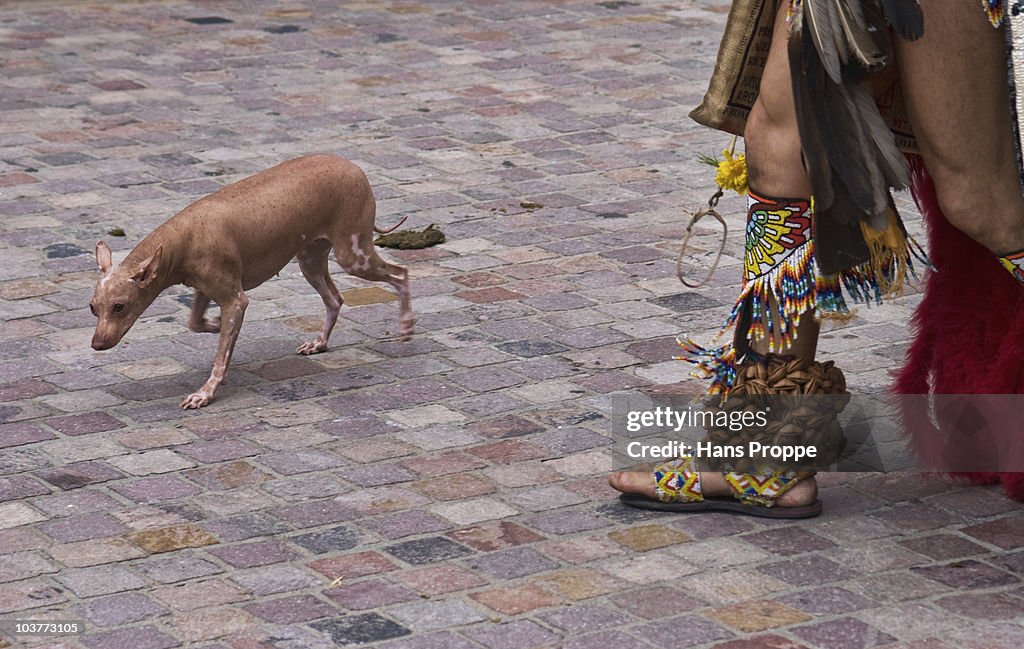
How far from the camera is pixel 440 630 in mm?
3547

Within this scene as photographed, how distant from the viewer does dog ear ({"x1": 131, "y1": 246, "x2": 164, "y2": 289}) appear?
4.82 metres

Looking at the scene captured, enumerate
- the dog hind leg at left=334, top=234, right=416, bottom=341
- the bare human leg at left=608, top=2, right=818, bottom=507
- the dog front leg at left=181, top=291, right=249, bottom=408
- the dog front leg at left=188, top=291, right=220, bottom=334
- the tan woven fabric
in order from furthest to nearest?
the dog hind leg at left=334, top=234, right=416, bottom=341 < the dog front leg at left=188, top=291, right=220, bottom=334 < the dog front leg at left=181, top=291, right=249, bottom=408 < the tan woven fabric < the bare human leg at left=608, top=2, right=818, bottom=507

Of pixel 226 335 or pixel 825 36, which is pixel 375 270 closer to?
pixel 226 335

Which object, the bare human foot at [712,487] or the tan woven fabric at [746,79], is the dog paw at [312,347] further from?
the tan woven fabric at [746,79]

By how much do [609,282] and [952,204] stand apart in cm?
222

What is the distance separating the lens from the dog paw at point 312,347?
534 centimetres

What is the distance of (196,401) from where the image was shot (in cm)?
488

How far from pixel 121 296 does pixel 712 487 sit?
6.15 feet

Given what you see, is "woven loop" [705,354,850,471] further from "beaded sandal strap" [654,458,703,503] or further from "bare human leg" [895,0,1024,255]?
"bare human leg" [895,0,1024,255]

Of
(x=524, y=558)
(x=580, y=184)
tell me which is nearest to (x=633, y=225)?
(x=580, y=184)

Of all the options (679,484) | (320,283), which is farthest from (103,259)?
(679,484)

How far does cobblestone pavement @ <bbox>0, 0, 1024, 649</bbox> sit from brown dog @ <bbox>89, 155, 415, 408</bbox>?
21 centimetres

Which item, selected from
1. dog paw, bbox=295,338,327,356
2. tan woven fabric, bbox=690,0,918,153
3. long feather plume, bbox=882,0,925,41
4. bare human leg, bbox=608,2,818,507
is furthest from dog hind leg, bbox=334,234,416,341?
long feather plume, bbox=882,0,925,41

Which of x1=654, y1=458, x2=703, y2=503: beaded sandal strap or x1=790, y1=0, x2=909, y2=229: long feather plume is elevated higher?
x1=790, y1=0, x2=909, y2=229: long feather plume
